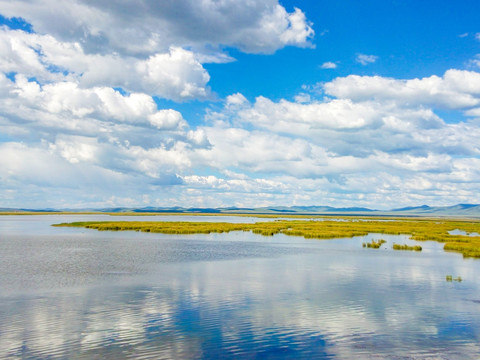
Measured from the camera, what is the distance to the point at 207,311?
76.4ft

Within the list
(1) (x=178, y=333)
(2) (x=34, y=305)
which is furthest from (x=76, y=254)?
(1) (x=178, y=333)

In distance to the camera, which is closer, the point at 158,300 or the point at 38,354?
the point at 38,354

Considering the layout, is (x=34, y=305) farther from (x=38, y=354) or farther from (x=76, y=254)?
(x=76, y=254)

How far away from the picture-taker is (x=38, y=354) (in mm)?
16219

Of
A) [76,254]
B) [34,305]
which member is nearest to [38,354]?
[34,305]

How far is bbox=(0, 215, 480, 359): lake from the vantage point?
687 inches

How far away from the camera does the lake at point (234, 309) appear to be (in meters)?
17.5

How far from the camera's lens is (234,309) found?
23.8 m

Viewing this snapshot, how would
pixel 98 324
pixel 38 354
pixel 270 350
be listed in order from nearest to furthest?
pixel 38 354
pixel 270 350
pixel 98 324

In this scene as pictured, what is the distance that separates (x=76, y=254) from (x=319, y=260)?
27760 millimetres

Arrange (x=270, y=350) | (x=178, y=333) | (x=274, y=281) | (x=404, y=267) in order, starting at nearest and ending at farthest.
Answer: (x=270, y=350)
(x=178, y=333)
(x=274, y=281)
(x=404, y=267)

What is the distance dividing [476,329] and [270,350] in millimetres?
11164

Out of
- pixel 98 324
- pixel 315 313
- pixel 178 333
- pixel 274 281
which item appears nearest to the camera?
pixel 178 333

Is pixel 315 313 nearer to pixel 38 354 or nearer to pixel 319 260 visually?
pixel 38 354
